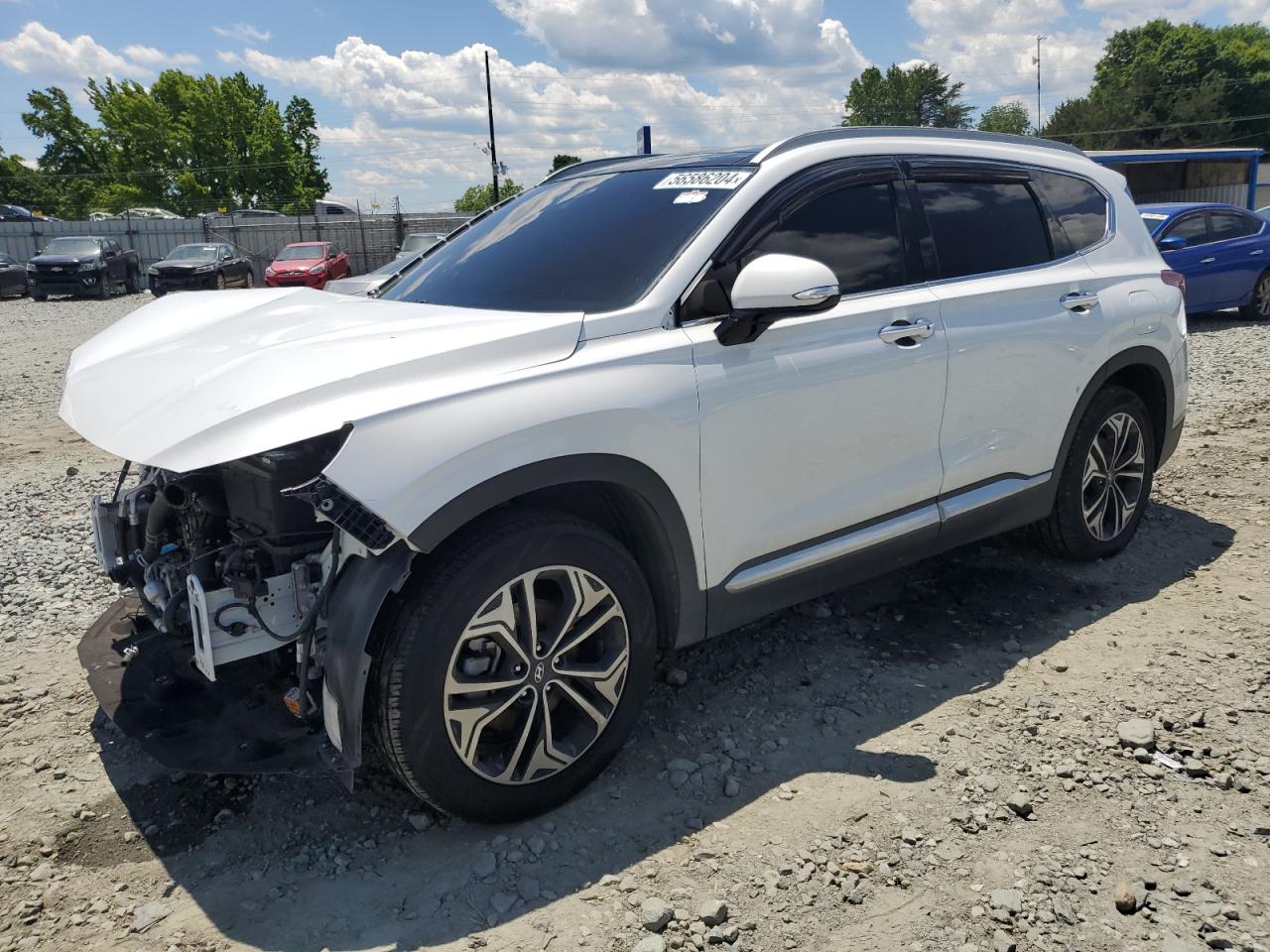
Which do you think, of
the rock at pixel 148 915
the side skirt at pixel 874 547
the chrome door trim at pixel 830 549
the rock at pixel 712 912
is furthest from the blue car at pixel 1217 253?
the rock at pixel 148 915

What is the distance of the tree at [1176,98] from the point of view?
68062 mm

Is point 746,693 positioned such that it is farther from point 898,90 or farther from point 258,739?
point 898,90

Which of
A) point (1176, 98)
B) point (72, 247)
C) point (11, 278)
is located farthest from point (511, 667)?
point (1176, 98)

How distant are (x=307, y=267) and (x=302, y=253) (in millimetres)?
1073

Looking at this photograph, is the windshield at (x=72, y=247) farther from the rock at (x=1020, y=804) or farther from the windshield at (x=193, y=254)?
the rock at (x=1020, y=804)

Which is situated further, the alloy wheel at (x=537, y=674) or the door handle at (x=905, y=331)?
the door handle at (x=905, y=331)

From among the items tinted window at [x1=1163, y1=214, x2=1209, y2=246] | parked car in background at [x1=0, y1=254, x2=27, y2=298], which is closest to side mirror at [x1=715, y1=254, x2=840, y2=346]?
tinted window at [x1=1163, y1=214, x2=1209, y2=246]

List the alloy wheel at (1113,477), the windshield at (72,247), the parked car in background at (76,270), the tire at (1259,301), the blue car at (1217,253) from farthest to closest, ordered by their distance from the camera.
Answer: the windshield at (72,247) → the parked car in background at (76,270) → the tire at (1259,301) → the blue car at (1217,253) → the alloy wheel at (1113,477)

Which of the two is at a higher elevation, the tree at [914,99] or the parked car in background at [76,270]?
the tree at [914,99]

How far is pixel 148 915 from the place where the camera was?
254 cm

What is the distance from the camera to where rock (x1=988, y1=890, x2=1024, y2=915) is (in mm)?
2482

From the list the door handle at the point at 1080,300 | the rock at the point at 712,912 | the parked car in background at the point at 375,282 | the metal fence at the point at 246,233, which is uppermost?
the metal fence at the point at 246,233

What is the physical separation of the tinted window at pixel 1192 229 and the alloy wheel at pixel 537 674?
11.8 meters

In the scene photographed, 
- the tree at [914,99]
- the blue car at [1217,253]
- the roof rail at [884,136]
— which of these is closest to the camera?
the roof rail at [884,136]
